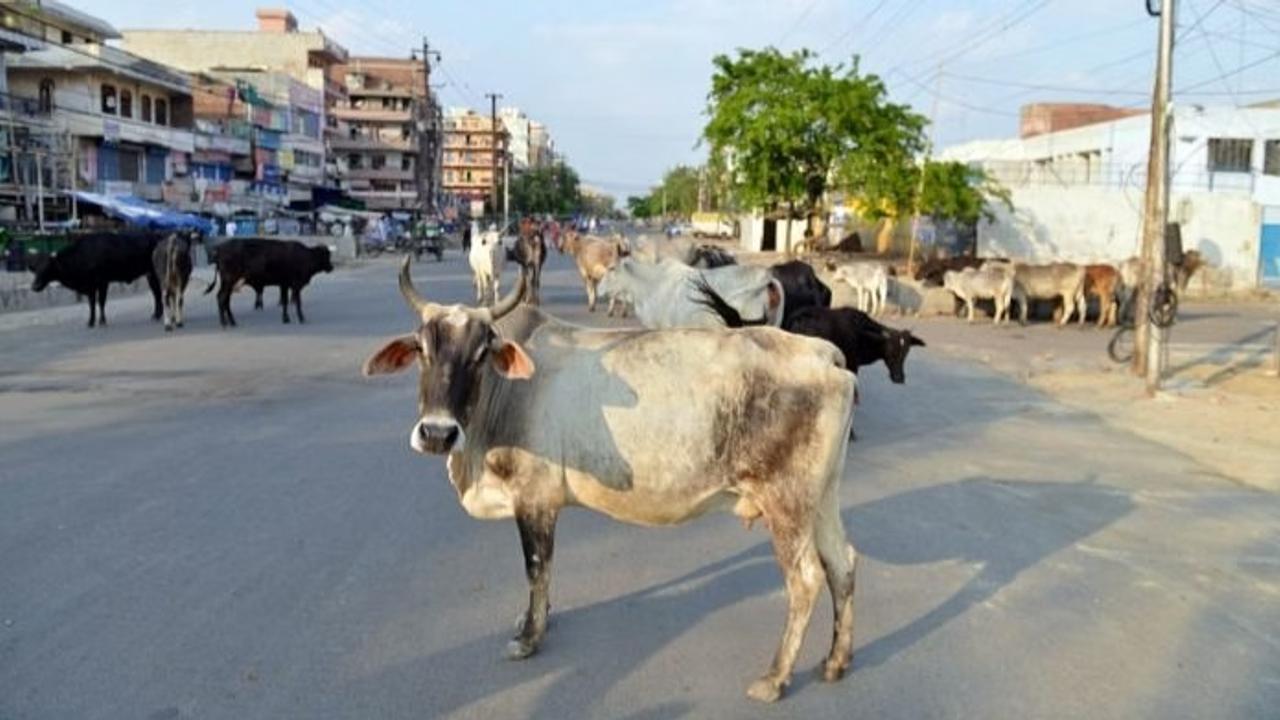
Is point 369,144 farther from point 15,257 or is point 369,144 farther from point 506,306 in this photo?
point 506,306

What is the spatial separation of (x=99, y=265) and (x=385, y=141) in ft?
254

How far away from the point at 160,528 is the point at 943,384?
9.84 meters

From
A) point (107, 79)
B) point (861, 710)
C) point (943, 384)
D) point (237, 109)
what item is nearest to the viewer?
point (861, 710)

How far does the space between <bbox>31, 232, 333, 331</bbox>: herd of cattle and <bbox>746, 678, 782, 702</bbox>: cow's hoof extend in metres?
15.1

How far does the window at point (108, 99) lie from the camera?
45.8 meters

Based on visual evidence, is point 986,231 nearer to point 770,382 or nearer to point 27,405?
point 27,405

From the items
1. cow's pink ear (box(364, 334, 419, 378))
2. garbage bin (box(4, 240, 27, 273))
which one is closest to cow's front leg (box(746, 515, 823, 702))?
cow's pink ear (box(364, 334, 419, 378))

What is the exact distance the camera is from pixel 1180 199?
3158cm

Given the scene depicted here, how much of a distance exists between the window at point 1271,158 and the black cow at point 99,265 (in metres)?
35.2

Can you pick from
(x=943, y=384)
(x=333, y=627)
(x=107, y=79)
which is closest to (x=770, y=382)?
(x=333, y=627)

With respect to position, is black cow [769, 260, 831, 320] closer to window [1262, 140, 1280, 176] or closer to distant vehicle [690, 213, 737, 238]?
window [1262, 140, 1280, 176]

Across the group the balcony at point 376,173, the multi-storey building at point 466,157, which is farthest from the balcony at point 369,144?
the multi-storey building at point 466,157

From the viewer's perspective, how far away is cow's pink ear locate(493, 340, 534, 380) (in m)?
4.57

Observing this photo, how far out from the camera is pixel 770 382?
4.63m
